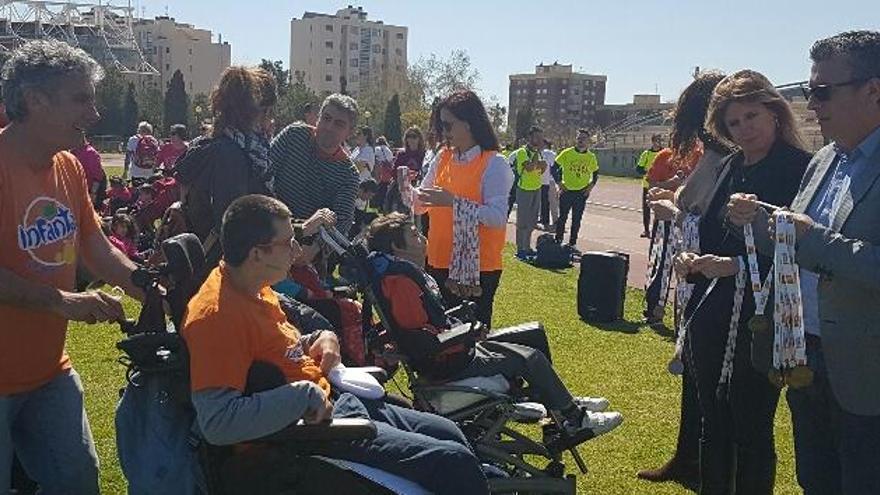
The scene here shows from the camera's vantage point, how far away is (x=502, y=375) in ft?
15.1

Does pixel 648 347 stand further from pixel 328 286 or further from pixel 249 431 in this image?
pixel 249 431

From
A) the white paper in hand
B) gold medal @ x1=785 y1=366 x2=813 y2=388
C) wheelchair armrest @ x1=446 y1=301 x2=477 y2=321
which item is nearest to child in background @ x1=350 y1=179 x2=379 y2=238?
wheelchair armrest @ x1=446 y1=301 x2=477 y2=321

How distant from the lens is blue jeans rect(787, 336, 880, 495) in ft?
10.2

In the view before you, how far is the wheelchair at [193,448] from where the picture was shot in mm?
3186

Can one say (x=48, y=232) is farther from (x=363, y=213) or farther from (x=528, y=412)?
(x=363, y=213)

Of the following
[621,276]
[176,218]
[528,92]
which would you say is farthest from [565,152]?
[528,92]

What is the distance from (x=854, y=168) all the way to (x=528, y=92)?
470 ft

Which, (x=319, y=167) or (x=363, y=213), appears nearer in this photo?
(x=319, y=167)

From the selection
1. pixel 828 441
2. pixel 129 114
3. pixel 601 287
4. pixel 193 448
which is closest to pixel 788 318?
pixel 828 441

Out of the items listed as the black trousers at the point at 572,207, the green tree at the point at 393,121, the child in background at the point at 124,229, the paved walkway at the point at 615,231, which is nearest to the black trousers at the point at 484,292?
the child in background at the point at 124,229

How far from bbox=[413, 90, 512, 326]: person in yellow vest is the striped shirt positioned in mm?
503

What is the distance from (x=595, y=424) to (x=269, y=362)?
2052mm

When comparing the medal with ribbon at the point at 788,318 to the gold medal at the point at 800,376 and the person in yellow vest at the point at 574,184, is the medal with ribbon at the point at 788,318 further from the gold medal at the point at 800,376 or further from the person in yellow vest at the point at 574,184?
the person in yellow vest at the point at 574,184

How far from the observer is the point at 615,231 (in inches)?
783
